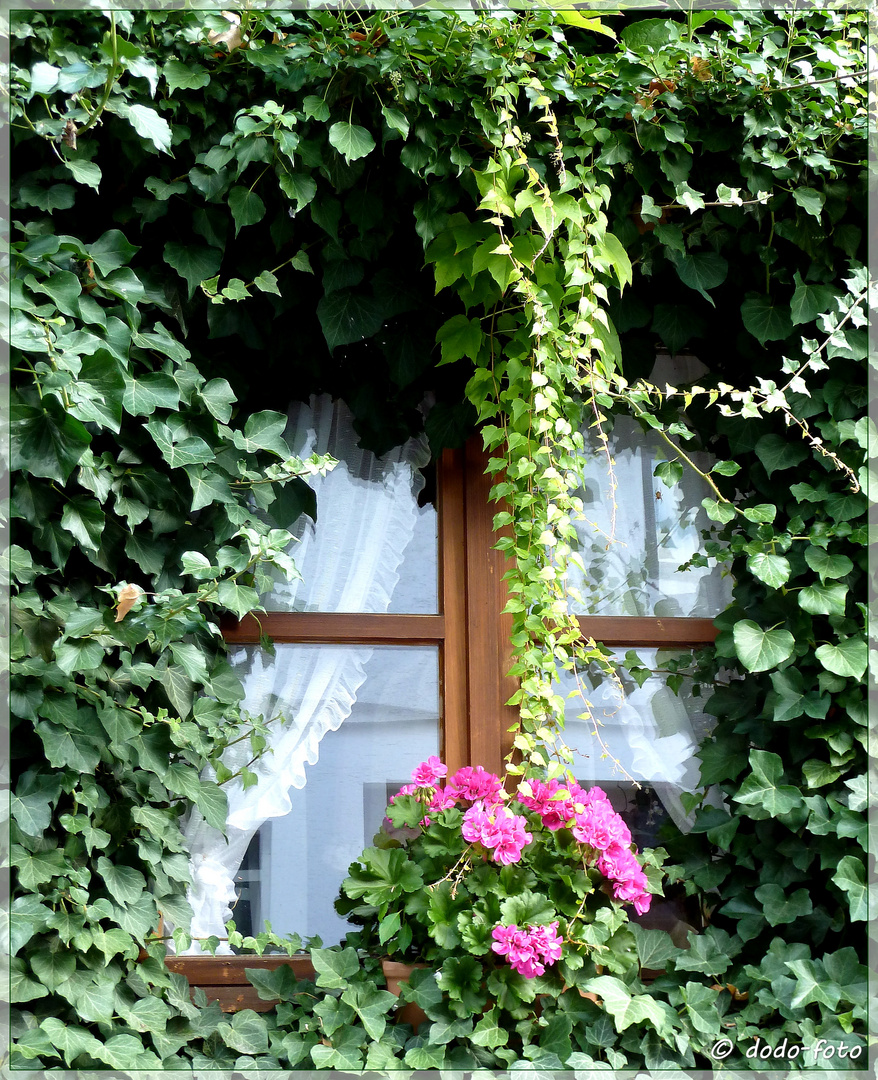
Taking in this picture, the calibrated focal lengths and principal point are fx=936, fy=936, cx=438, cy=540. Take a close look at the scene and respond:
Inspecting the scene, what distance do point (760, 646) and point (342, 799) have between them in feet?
2.87

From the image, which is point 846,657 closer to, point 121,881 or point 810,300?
point 810,300

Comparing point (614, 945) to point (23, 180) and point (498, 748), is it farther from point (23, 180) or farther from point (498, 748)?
point (23, 180)

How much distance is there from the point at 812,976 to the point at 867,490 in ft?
2.84

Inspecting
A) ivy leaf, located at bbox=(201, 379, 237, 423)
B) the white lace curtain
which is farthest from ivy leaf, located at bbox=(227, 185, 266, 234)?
the white lace curtain

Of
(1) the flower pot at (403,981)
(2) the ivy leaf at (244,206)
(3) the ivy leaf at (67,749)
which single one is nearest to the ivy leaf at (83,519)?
(3) the ivy leaf at (67,749)

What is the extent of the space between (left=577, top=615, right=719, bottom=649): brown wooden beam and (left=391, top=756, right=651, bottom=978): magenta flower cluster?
415mm

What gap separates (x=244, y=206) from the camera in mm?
1625

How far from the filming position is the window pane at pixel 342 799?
1.84 meters

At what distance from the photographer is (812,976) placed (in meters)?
1.62

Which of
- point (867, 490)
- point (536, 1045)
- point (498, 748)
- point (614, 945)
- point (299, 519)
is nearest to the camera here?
point (536, 1045)

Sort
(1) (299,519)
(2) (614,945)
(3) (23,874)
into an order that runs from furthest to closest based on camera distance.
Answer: (1) (299,519) < (2) (614,945) < (3) (23,874)

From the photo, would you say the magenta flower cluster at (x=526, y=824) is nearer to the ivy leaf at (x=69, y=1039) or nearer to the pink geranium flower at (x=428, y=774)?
the pink geranium flower at (x=428, y=774)

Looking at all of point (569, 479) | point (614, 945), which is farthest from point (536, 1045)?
point (569, 479)

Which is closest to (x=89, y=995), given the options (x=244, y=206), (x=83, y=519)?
(x=83, y=519)
